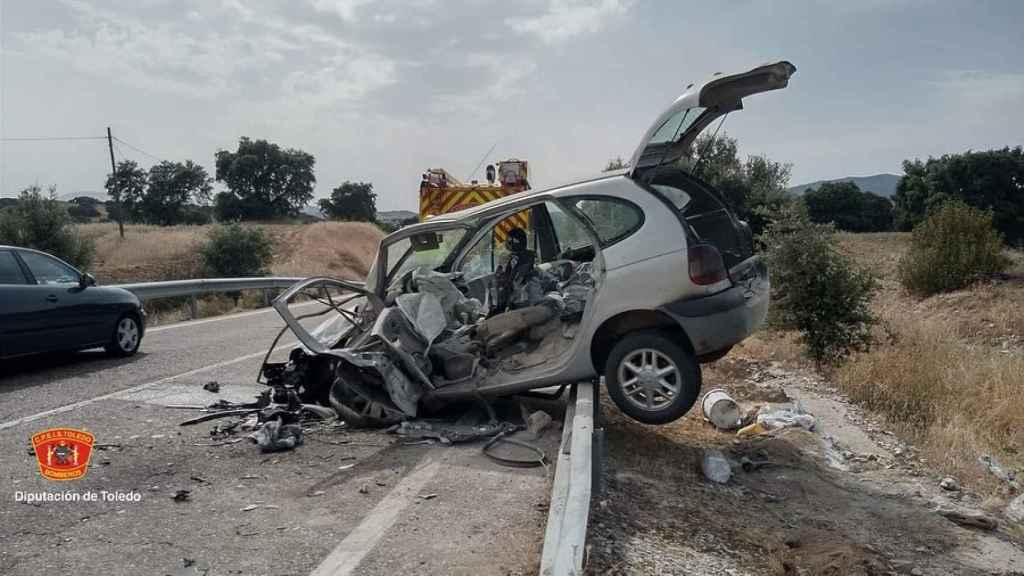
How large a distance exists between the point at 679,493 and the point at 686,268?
1.60 meters

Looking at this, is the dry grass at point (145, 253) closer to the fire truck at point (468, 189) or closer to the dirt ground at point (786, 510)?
the fire truck at point (468, 189)

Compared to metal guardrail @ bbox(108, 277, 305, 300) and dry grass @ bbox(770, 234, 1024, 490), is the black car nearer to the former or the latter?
metal guardrail @ bbox(108, 277, 305, 300)

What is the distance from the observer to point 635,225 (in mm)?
5504

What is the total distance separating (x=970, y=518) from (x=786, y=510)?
100 centimetres

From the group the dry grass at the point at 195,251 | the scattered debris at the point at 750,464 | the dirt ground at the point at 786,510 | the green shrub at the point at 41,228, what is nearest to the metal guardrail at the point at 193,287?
the dirt ground at the point at 786,510

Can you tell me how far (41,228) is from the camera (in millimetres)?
31016

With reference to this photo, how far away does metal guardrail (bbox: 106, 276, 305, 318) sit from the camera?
500 inches

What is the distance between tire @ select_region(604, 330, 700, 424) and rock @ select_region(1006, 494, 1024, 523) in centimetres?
197

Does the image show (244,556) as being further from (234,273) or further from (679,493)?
(234,273)

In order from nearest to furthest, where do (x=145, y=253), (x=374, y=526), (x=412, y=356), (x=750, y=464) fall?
(x=374, y=526) → (x=750, y=464) → (x=412, y=356) → (x=145, y=253)

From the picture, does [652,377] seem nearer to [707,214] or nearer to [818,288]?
[707,214]

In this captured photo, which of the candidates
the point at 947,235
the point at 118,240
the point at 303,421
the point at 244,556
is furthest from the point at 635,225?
the point at 118,240

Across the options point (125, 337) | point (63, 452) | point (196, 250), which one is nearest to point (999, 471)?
point (63, 452)

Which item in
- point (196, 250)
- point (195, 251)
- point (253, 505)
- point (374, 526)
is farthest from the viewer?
point (195, 251)
